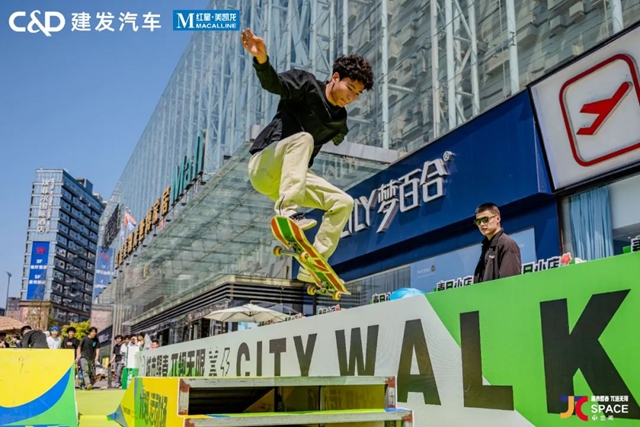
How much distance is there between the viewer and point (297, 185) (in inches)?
143

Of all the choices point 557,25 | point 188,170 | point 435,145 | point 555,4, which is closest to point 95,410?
point 435,145

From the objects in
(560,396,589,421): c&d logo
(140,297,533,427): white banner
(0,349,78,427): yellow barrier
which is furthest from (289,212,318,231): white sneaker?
(0,349,78,427): yellow barrier

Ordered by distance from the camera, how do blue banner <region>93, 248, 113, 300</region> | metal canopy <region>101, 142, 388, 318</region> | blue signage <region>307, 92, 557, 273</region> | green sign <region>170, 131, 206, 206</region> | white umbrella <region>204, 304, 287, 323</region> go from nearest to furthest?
blue signage <region>307, 92, 557, 273</region> < white umbrella <region>204, 304, 287, 323</region> < metal canopy <region>101, 142, 388, 318</region> < green sign <region>170, 131, 206, 206</region> < blue banner <region>93, 248, 113, 300</region>

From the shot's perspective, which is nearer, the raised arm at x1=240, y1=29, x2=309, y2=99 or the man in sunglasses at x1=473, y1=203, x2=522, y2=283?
the raised arm at x1=240, y1=29, x2=309, y2=99

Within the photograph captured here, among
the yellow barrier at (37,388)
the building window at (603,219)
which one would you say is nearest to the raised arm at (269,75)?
the yellow barrier at (37,388)

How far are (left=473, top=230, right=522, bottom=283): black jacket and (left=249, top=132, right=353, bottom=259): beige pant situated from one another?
0.96 metres

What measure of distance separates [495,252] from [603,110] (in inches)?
233

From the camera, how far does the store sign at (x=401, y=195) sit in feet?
39.0

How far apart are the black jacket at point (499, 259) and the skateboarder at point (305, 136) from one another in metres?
0.98

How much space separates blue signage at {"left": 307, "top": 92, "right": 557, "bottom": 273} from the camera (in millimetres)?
9844

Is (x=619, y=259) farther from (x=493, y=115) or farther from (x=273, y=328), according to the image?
(x=493, y=115)

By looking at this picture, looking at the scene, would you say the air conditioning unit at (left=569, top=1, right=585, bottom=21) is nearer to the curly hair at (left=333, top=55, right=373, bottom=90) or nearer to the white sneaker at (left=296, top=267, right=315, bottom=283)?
the curly hair at (left=333, top=55, right=373, bottom=90)

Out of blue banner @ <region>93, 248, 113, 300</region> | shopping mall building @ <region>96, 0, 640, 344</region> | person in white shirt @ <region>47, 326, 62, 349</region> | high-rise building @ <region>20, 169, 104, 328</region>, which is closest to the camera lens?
shopping mall building @ <region>96, 0, 640, 344</region>

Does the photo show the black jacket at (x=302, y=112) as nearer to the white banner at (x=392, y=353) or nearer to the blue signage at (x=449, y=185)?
the white banner at (x=392, y=353)
